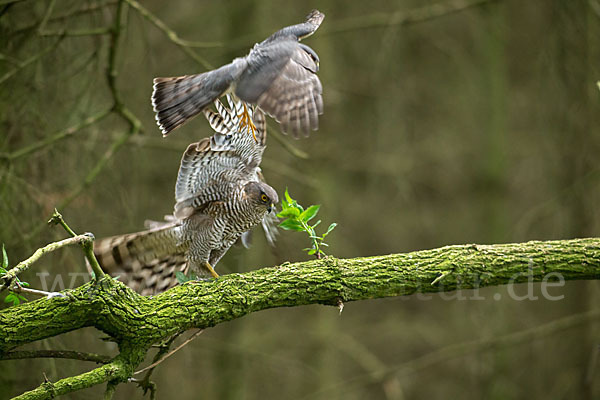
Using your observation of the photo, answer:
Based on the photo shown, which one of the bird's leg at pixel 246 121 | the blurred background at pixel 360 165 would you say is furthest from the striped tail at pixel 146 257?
the bird's leg at pixel 246 121

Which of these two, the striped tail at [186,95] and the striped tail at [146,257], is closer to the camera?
the striped tail at [186,95]

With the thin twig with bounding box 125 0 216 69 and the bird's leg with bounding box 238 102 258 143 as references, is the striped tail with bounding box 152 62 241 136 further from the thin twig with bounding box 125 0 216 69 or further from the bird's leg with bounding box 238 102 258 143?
the thin twig with bounding box 125 0 216 69

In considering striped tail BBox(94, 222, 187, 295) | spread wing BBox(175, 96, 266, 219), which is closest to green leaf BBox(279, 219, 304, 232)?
spread wing BBox(175, 96, 266, 219)

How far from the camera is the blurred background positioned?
14.1 feet

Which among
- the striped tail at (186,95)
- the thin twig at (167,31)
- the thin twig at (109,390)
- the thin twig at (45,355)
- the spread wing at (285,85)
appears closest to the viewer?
the thin twig at (109,390)

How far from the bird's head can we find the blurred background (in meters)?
0.85

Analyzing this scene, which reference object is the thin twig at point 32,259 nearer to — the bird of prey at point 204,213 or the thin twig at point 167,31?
the bird of prey at point 204,213

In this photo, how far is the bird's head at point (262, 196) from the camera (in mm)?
3709

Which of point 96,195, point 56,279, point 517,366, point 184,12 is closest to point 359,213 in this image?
point 517,366

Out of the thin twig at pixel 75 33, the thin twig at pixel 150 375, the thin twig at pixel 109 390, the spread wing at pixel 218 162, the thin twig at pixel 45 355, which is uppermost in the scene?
the thin twig at pixel 75 33

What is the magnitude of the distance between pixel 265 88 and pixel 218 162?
719mm

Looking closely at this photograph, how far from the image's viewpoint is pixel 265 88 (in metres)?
3.29

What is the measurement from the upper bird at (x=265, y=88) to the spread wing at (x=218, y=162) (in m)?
0.22

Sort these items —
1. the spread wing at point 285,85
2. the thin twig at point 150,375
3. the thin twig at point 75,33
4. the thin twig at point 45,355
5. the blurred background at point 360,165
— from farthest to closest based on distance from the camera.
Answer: the blurred background at point 360,165, the thin twig at point 75,33, the spread wing at point 285,85, the thin twig at point 150,375, the thin twig at point 45,355
